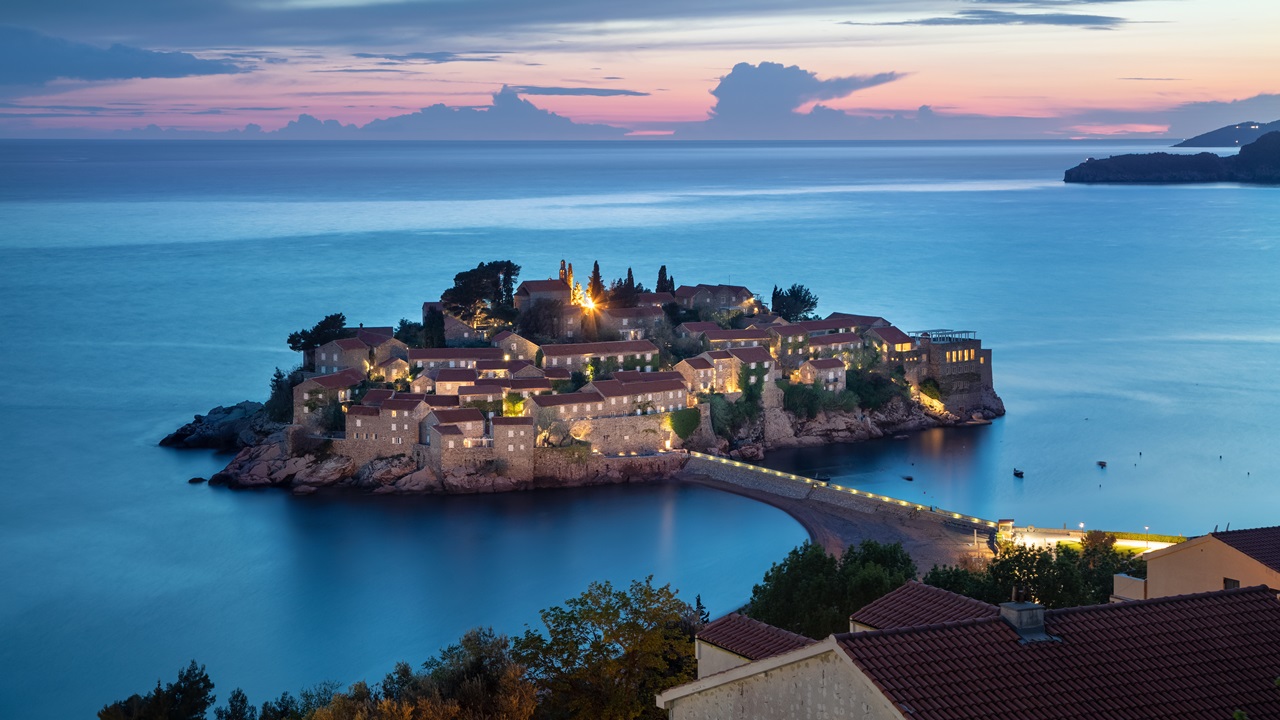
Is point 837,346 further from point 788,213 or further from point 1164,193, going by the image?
point 1164,193

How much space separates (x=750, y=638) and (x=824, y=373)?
33044 mm

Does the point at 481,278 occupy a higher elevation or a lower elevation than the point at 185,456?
higher

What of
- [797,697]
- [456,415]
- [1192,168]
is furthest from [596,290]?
[1192,168]

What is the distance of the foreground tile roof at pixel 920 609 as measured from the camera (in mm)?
9188

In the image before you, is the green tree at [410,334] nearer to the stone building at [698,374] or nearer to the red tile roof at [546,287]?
the red tile roof at [546,287]

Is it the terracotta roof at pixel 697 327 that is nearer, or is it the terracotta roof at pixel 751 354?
the terracotta roof at pixel 751 354

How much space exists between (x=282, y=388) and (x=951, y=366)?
21.4 m

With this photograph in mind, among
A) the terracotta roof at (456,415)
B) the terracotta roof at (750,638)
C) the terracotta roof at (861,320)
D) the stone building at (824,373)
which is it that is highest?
the terracotta roof at (750,638)

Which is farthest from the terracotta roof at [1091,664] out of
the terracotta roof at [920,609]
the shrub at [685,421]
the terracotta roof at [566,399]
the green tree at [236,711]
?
the shrub at [685,421]

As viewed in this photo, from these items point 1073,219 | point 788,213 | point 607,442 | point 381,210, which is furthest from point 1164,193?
point 607,442

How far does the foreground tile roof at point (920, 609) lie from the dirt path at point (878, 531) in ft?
57.8

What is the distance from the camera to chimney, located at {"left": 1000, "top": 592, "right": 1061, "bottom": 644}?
24.8 ft

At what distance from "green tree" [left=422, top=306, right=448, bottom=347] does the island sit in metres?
0.07

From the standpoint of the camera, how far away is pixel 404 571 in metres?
30.2
